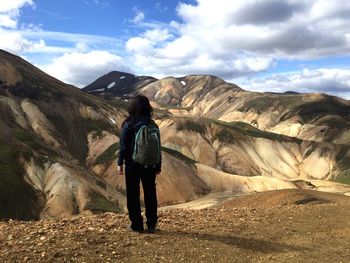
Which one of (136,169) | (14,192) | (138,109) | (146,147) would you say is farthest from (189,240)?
(14,192)

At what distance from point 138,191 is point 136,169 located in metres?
0.41

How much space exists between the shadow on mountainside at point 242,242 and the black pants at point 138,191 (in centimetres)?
43

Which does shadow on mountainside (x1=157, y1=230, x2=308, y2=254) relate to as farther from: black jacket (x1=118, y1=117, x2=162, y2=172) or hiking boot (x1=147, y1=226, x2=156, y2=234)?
black jacket (x1=118, y1=117, x2=162, y2=172)

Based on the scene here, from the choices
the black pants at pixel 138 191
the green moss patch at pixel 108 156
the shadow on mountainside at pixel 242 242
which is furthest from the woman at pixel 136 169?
the green moss patch at pixel 108 156

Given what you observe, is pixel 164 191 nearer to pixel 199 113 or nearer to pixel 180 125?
pixel 180 125

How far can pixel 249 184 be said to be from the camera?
81.8m

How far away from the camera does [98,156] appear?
78.8 metres

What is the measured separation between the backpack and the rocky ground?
1.32 meters

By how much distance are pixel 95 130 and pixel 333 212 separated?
7449 cm

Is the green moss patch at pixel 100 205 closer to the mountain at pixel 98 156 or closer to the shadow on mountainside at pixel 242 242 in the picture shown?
the mountain at pixel 98 156

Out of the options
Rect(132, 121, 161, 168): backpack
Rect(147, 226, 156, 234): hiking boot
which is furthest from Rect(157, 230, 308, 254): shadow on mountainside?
Rect(132, 121, 161, 168): backpack

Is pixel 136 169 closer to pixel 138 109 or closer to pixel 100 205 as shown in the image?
pixel 138 109

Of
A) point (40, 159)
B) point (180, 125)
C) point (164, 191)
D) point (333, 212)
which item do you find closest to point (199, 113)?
point (180, 125)

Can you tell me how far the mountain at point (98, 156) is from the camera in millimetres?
56000
